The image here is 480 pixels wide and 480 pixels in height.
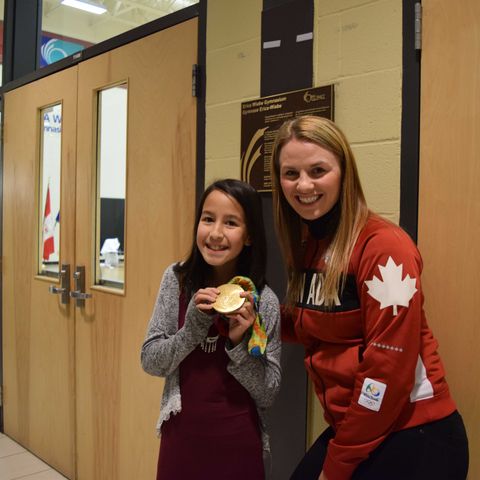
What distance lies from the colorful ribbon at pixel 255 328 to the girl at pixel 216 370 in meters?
0.02

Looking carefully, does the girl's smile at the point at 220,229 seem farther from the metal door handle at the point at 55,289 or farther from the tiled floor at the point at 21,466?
the tiled floor at the point at 21,466

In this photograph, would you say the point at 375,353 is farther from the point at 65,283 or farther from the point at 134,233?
the point at 65,283

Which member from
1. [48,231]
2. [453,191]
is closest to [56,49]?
[48,231]

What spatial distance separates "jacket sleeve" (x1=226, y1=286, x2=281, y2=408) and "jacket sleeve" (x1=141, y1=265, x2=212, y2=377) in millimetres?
107

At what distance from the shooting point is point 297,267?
55.2 inches

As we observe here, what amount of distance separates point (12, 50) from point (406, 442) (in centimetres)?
337

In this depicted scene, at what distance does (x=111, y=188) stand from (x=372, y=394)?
6.30ft

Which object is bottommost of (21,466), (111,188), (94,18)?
(21,466)

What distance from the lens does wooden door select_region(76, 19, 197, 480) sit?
84.7 inches

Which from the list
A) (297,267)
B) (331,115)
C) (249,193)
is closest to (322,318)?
→ (297,267)

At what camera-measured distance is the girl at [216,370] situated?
4.65ft

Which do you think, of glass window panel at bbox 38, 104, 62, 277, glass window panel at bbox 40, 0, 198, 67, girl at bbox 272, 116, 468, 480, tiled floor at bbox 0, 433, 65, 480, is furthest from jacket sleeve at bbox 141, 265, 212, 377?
glass window panel at bbox 40, 0, 198, 67

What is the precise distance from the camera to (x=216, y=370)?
1.46 metres

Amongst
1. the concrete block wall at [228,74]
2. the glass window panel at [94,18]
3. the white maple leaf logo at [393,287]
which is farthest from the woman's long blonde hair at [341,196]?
the glass window panel at [94,18]
